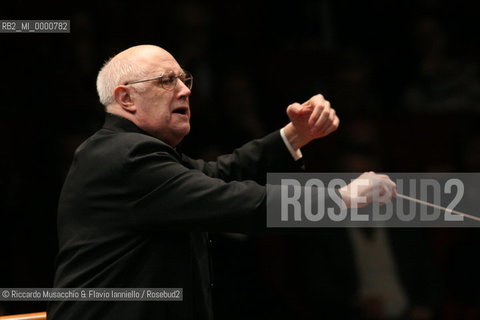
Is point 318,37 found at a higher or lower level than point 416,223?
higher

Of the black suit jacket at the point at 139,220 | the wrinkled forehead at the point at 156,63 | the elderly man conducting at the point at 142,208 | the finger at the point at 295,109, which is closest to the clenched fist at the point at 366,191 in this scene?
the elderly man conducting at the point at 142,208

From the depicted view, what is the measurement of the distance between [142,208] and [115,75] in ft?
1.15

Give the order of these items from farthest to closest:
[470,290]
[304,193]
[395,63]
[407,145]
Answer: [395,63] → [407,145] → [470,290] → [304,193]

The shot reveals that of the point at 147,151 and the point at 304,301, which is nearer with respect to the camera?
the point at 147,151

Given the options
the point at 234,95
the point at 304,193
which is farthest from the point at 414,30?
the point at 304,193

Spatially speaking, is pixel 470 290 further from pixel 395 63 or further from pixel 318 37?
pixel 318 37

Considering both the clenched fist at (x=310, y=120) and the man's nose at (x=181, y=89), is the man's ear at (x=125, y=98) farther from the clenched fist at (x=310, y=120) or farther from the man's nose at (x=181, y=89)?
the clenched fist at (x=310, y=120)

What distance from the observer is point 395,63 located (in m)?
3.45

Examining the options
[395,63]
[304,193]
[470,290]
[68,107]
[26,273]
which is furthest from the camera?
[395,63]

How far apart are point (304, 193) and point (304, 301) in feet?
4.26

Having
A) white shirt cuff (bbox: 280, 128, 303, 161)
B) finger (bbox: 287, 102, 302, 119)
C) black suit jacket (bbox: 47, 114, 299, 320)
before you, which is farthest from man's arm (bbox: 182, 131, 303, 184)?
black suit jacket (bbox: 47, 114, 299, 320)

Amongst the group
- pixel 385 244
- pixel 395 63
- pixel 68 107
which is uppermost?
pixel 395 63

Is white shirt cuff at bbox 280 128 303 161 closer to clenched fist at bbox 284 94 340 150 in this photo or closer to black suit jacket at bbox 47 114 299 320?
clenched fist at bbox 284 94 340 150

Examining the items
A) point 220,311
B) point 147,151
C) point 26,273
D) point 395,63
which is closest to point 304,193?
point 147,151
